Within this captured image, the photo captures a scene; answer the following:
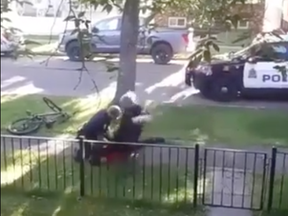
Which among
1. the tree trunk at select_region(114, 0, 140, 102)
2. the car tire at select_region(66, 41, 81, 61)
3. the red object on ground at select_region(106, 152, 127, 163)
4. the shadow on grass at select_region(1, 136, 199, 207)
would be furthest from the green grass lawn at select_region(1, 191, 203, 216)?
the car tire at select_region(66, 41, 81, 61)

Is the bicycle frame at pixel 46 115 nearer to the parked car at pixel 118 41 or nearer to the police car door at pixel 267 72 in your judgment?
the parked car at pixel 118 41

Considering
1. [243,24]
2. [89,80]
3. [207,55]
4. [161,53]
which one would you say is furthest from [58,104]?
[243,24]

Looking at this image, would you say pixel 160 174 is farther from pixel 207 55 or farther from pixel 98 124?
pixel 207 55

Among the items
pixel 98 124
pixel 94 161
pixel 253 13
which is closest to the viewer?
pixel 253 13

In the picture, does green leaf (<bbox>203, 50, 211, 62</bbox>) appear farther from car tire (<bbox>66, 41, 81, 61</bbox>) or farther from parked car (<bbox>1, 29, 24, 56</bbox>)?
parked car (<bbox>1, 29, 24, 56</bbox>)

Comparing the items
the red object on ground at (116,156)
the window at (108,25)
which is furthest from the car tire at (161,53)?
the red object on ground at (116,156)

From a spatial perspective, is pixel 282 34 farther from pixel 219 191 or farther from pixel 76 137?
pixel 76 137
